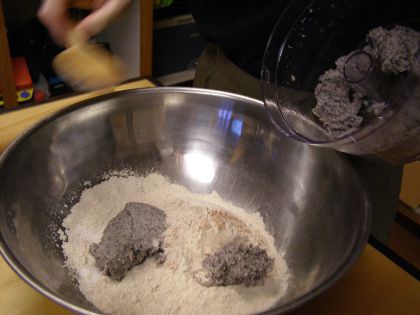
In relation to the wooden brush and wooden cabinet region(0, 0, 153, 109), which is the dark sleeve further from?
wooden cabinet region(0, 0, 153, 109)

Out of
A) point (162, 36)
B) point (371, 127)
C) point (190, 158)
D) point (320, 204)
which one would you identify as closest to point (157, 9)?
point (162, 36)

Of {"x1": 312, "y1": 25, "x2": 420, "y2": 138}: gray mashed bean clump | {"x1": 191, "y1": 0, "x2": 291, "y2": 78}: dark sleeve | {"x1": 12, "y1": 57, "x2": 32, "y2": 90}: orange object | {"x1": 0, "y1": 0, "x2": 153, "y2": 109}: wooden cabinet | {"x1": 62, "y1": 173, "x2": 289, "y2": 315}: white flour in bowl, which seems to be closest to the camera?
{"x1": 312, "y1": 25, "x2": 420, "y2": 138}: gray mashed bean clump

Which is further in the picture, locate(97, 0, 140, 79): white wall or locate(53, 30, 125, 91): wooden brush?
locate(97, 0, 140, 79): white wall

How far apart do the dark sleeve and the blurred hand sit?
10.2 inches

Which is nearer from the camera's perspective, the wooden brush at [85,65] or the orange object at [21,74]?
the wooden brush at [85,65]

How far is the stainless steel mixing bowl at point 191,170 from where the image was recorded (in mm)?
566

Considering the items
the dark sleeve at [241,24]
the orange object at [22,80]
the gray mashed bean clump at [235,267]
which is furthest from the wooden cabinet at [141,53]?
the gray mashed bean clump at [235,267]

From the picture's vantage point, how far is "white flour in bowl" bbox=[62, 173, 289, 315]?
1.88 ft

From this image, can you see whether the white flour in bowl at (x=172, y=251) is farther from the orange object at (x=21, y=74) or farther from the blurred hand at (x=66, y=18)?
the orange object at (x=21, y=74)

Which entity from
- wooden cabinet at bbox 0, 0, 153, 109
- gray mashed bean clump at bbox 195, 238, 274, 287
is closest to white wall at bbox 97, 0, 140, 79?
wooden cabinet at bbox 0, 0, 153, 109

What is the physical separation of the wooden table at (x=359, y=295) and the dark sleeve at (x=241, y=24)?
472 millimetres

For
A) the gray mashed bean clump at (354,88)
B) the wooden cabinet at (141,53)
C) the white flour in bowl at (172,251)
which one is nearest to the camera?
the gray mashed bean clump at (354,88)

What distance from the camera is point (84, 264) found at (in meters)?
0.61

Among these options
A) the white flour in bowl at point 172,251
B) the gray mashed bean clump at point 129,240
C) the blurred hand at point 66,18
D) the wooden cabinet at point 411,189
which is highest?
the blurred hand at point 66,18
